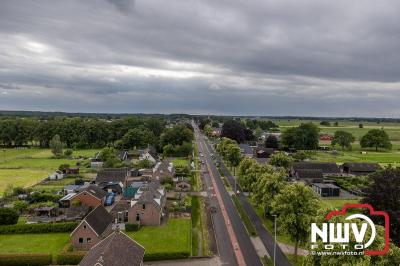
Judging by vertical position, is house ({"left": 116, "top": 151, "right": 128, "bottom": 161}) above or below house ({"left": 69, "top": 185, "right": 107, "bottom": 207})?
above

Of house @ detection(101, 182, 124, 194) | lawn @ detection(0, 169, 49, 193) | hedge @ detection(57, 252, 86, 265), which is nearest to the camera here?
hedge @ detection(57, 252, 86, 265)

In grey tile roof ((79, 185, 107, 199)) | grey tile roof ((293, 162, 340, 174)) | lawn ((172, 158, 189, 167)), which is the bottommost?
lawn ((172, 158, 189, 167))

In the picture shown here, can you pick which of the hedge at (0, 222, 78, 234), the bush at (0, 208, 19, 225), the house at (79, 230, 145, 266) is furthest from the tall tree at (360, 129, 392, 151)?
the bush at (0, 208, 19, 225)

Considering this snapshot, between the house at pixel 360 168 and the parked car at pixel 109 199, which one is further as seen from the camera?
the house at pixel 360 168

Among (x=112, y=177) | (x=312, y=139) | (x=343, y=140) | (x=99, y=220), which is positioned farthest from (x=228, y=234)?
(x=343, y=140)

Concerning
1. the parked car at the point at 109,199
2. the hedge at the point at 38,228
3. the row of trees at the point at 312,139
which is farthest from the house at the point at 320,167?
the hedge at the point at 38,228

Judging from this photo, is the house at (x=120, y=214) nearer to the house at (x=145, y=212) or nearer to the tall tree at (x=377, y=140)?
the house at (x=145, y=212)

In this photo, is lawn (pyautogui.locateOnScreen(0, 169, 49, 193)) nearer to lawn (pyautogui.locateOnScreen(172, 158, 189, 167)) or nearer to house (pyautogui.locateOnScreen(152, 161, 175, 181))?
house (pyautogui.locateOnScreen(152, 161, 175, 181))
